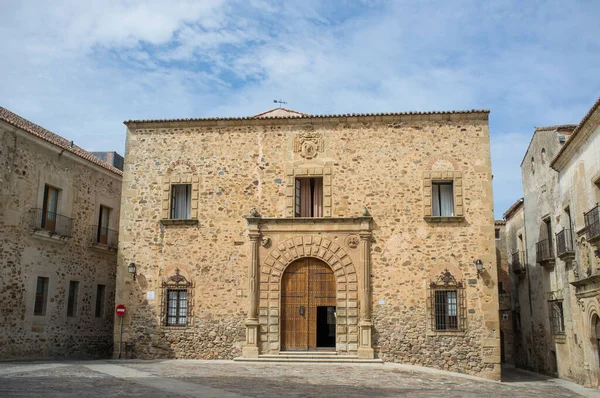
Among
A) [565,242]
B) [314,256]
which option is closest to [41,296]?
[314,256]

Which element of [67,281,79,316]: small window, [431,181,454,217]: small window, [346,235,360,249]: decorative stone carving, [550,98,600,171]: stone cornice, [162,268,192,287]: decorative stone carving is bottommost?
[67,281,79,316]: small window

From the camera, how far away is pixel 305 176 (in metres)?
19.3

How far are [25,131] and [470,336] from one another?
598 inches

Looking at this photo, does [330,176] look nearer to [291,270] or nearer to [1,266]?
[291,270]

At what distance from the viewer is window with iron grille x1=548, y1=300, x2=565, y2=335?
20391 millimetres

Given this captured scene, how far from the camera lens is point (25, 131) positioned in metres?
18.9

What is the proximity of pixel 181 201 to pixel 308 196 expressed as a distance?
167 inches

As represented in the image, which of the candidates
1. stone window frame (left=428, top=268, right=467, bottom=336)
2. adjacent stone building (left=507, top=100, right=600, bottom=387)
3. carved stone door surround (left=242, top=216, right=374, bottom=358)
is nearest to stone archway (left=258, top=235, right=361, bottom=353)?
carved stone door surround (left=242, top=216, right=374, bottom=358)

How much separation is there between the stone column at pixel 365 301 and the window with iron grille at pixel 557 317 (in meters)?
7.06

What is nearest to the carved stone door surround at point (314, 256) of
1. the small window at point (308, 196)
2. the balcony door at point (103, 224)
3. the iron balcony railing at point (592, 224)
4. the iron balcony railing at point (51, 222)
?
the small window at point (308, 196)

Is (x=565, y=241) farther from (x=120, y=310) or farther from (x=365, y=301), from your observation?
(x=120, y=310)

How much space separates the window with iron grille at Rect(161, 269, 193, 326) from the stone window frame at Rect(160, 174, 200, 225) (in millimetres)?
Answer: 1626

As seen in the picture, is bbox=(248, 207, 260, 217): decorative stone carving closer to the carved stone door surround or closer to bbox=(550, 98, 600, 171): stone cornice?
the carved stone door surround

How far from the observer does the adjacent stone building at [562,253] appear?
16547 millimetres
